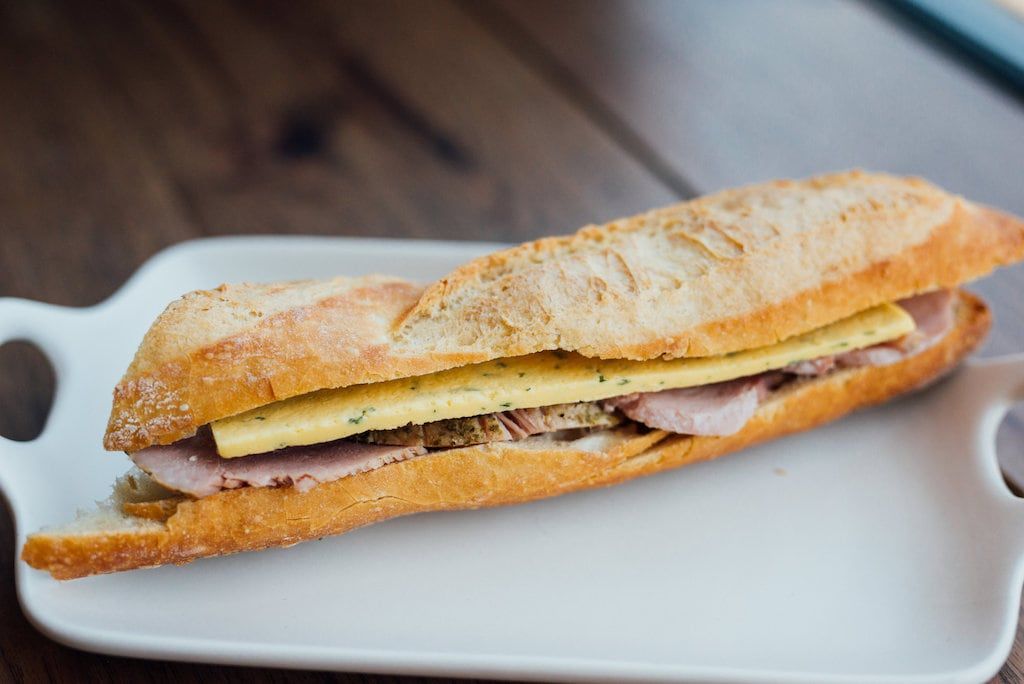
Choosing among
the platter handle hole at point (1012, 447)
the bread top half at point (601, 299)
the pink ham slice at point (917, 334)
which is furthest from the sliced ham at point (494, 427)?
the platter handle hole at point (1012, 447)

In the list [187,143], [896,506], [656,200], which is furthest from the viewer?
[187,143]

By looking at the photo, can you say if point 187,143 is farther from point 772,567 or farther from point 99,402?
point 772,567

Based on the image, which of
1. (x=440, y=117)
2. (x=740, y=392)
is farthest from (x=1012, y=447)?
(x=440, y=117)

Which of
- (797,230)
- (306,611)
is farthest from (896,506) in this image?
(306,611)

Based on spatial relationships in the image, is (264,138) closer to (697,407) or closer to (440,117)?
(440,117)

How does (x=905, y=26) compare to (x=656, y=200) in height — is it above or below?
above

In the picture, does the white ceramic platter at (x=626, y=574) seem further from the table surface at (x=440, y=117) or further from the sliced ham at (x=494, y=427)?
the table surface at (x=440, y=117)
